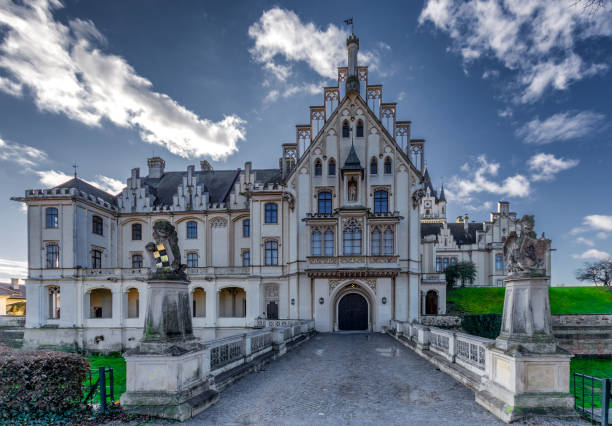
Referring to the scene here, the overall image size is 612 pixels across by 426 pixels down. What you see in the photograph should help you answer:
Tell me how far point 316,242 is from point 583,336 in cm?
2815

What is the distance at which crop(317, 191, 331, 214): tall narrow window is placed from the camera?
29484 millimetres

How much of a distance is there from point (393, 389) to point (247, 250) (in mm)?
25590

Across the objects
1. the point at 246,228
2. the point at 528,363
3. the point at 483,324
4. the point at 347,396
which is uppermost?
the point at 246,228

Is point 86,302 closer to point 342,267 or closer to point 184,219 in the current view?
point 184,219

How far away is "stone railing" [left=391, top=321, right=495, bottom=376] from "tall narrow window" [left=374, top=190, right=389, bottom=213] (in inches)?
527

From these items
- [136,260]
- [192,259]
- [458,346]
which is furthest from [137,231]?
[458,346]

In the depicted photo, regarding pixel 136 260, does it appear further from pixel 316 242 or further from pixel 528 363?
pixel 528 363

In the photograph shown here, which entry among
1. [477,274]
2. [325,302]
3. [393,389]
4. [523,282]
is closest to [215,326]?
[325,302]

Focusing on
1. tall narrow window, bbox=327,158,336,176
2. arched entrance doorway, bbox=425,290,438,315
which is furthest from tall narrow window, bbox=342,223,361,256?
arched entrance doorway, bbox=425,290,438,315

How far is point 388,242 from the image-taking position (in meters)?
28.1

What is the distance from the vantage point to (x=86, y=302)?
3228cm

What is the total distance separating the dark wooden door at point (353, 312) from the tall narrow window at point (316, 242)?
4214 millimetres

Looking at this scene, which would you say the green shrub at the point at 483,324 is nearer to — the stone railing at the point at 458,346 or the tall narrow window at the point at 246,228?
the stone railing at the point at 458,346

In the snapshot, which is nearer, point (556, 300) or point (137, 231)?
point (137, 231)
